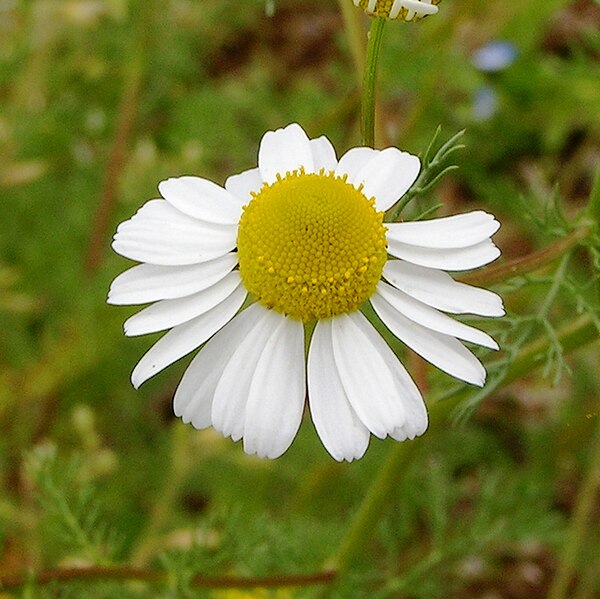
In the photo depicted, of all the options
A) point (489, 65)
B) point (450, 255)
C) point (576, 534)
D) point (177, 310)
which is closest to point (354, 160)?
point (450, 255)

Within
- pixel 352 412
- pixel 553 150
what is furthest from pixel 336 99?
pixel 352 412

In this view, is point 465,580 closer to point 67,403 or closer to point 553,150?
point 67,403

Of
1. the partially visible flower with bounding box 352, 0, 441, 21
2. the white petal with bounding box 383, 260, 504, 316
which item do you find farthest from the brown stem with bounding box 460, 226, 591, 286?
the partially visible flower with bounding box 352, 0, 441, 21

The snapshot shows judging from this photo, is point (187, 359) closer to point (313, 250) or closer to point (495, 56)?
point (495, 56)

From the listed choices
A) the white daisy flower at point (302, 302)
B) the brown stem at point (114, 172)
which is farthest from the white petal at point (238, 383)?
the brown stem at point (114, 172)

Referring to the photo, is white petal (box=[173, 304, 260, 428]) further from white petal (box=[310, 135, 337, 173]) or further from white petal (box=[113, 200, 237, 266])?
white petal (box=[310, 135, 337, 173])
